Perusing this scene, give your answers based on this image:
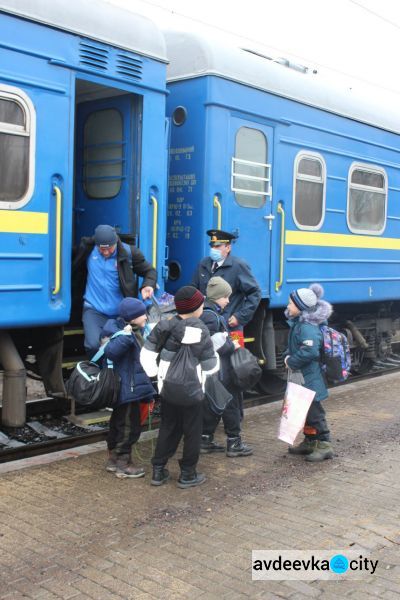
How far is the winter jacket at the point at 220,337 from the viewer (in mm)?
5297

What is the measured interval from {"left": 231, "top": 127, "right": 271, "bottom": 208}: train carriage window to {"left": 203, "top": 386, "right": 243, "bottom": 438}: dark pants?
7.85 feet

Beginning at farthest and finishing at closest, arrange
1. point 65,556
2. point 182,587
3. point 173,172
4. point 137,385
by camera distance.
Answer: point 173,172 → point 137,385 → point 65,556 → point 182,587

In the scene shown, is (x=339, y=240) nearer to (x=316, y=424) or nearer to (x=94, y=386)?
(x=316, y=424)

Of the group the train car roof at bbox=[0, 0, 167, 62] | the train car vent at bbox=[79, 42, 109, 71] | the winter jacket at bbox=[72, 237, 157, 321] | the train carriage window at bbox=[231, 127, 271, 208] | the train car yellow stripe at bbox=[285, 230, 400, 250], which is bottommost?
the winter jacket at bbox=[72, 237, 157, 321]

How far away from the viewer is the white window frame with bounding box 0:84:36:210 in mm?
5199

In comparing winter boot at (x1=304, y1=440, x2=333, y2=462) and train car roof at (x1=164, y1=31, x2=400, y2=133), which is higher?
train car roof at (x1=164, y1=31, x2=400, y2=133)

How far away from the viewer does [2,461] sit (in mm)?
5613

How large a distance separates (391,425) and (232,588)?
3857 millimetres

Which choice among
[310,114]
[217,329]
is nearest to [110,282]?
[217,329]

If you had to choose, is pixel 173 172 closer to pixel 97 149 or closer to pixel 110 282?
pixel 97 149

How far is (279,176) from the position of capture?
7734 mm

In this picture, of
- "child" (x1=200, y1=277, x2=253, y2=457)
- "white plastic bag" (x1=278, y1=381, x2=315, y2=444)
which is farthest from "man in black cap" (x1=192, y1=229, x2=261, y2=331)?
"white plastic bag" (x1=278, y1=381, x2=315, y2=444)

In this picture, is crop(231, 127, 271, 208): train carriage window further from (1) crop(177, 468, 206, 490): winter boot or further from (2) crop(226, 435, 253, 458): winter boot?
(1) crop(177, 468, 206, 490): winter boot

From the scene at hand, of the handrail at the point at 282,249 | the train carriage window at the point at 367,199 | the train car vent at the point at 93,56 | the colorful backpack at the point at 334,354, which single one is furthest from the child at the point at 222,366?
the train carriage window at the point at 367,199
